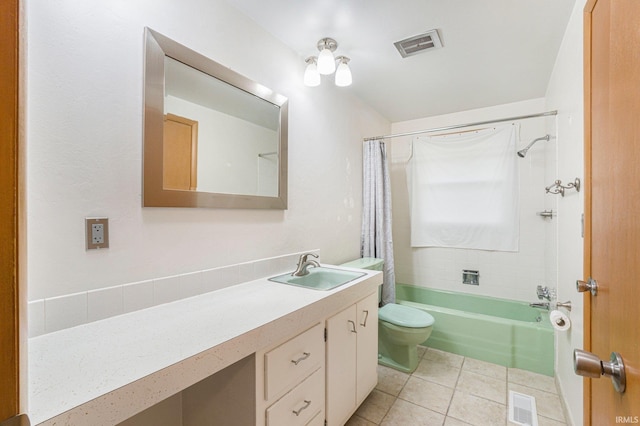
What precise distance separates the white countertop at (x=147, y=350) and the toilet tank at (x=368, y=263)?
1087mm

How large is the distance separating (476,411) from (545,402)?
1.70 ft

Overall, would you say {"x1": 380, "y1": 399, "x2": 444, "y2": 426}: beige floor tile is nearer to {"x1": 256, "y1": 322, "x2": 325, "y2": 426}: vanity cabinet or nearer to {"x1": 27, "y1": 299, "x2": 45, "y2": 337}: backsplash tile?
{"x1": 256, "y1": 322, "x2": 325, "y2": 426}: vanity cabinet

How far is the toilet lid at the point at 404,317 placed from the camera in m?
2.18

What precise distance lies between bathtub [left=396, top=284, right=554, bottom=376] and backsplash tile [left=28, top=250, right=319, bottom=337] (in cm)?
192

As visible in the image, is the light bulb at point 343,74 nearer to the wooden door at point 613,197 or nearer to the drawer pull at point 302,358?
the wooden door at point 613,197

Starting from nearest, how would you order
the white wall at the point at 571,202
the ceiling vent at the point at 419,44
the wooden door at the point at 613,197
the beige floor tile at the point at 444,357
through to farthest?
the wooden door at the point at 613,197, the white wall at the point at 571,202, the ceiling vent at the point at 419,44, the beige floor tile at the point at 444,357

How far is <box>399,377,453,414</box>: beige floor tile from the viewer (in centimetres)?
187

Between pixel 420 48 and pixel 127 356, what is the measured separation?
2.29 m

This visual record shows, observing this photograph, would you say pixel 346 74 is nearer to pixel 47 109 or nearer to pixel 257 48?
pixel 257 48

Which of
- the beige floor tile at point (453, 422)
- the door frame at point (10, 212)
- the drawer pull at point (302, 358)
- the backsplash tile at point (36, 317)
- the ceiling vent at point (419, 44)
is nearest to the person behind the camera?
the door frame at point (10, 212)

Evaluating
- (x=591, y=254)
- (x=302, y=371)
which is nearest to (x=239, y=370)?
(x=302, y=371)

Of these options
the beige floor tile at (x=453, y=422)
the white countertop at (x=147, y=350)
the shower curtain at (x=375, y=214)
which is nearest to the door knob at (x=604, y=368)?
the white countertop at (x=147, y=350)

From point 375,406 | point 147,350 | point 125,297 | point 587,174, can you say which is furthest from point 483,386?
point 125,297

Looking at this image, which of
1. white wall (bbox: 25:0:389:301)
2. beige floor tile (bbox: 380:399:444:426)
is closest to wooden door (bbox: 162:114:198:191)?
white wall (bbox: 25:0:389:301)
